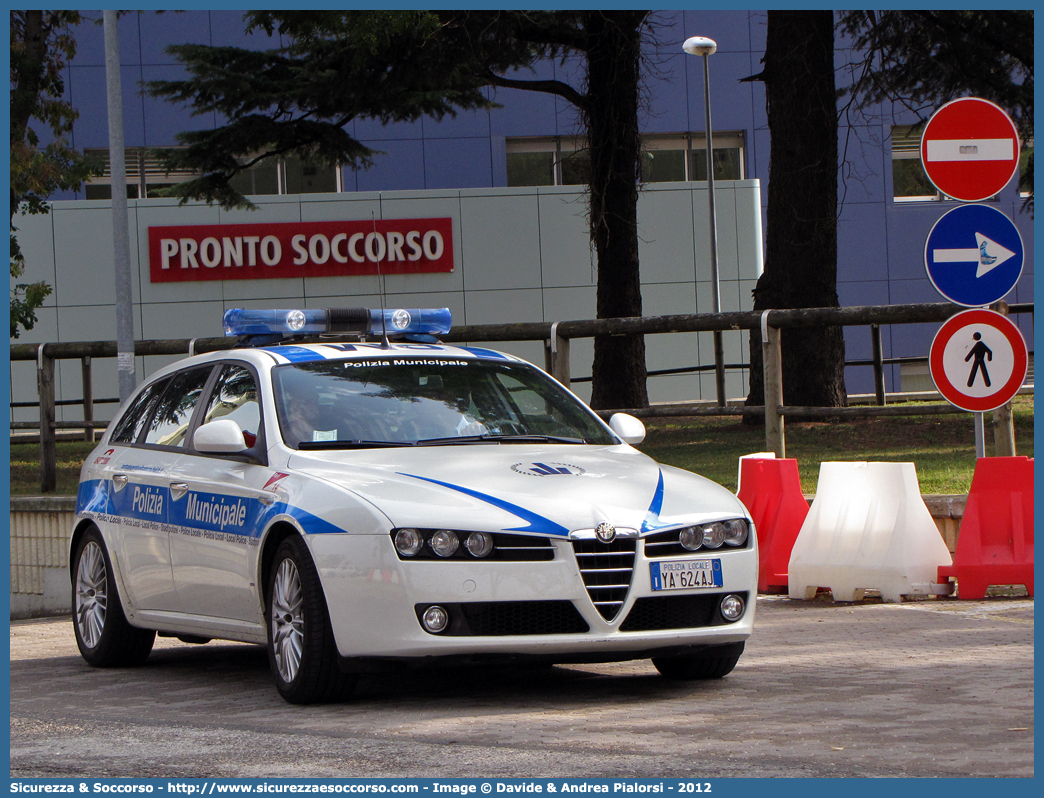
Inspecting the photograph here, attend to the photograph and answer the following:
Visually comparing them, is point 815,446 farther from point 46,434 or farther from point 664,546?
point 664,546

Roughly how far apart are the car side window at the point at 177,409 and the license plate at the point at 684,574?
275 centimetres

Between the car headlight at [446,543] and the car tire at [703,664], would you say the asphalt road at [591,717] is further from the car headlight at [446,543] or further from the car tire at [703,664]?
the car headlight at [446,543]

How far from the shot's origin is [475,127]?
35156 millimetres

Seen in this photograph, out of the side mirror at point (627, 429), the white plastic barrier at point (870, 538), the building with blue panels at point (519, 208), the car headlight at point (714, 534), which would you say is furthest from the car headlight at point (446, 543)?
the building with blue panels at point (519, 208)

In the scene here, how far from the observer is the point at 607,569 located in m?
5.98

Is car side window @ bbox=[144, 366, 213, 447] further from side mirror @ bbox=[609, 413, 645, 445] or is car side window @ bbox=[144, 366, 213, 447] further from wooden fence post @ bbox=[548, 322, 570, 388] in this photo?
wooden fence post @ bbox=[548, 322, 570, 388]

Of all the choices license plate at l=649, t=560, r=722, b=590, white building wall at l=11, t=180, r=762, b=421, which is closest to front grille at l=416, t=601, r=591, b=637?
license plate at l=649, t=560, r=722, b=590

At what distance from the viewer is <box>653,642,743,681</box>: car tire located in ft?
21.4

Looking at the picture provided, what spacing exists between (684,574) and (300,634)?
1.59 meters

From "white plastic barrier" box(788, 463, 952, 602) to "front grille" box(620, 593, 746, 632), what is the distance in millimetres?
2914

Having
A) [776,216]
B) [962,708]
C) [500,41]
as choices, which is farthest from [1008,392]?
[500,41]

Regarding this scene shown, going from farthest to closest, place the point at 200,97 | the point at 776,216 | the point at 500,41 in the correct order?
the point at 200,97 < the point at 500,41 < the point at 776,216

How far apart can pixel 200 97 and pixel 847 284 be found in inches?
706

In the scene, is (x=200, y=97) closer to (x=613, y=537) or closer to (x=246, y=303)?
(x=246, y=303)
